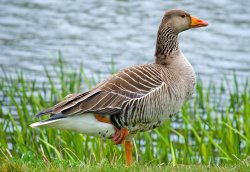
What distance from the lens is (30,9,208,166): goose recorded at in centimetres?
843

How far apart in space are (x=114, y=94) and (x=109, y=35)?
11804mm

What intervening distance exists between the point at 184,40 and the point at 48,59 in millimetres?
3945

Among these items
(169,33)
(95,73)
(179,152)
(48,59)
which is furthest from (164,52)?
(48,59)

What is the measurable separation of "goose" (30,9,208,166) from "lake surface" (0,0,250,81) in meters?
7.23

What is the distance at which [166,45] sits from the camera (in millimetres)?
9344

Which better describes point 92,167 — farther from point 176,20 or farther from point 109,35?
point 109,35

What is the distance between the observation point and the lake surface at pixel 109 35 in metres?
17.4

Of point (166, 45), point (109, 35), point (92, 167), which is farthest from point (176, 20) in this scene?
point (109, 35)

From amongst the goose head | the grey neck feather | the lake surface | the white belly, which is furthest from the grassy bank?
the lake surface

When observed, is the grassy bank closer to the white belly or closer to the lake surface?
the white belly

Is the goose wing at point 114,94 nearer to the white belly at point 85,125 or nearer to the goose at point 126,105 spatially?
the goose at point 126,105


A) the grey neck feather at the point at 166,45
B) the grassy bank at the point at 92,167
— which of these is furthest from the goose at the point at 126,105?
the grassy bank at the point at 92,167

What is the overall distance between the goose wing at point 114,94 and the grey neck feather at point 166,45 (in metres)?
0.40

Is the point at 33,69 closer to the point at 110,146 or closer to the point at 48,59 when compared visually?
the point at 48,59
